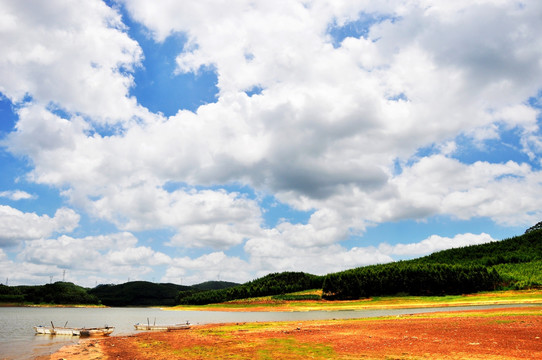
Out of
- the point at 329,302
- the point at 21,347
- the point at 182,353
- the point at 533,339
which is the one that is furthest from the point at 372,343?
the point at 329,302

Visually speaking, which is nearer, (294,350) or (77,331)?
(294,350)

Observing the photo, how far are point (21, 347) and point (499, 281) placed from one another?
5595 inches

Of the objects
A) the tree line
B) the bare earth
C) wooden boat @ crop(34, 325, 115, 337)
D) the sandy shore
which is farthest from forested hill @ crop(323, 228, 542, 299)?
the sandy shore

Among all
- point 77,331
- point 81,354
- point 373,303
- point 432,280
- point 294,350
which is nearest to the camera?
point 294,350

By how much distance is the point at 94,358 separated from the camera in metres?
30.0

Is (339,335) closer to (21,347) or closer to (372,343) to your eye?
(372,343)

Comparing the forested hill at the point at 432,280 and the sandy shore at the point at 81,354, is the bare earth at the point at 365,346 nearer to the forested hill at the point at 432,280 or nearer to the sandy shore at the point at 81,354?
the sandy shore at the point at 81,354

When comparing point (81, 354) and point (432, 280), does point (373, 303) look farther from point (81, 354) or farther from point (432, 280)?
point (81, 354)

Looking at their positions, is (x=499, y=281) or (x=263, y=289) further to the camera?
(x=263, y=289)

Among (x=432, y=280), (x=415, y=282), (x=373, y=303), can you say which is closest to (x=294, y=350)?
(x=373, y=303)

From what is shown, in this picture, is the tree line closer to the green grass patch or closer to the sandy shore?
the green grass patch

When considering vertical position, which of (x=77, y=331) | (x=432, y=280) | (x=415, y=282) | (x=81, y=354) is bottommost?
(x=77, y=331)

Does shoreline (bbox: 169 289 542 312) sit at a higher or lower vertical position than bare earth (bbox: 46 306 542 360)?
lower

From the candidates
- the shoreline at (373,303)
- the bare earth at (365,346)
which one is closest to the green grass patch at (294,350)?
the bare earth at (365,346)
